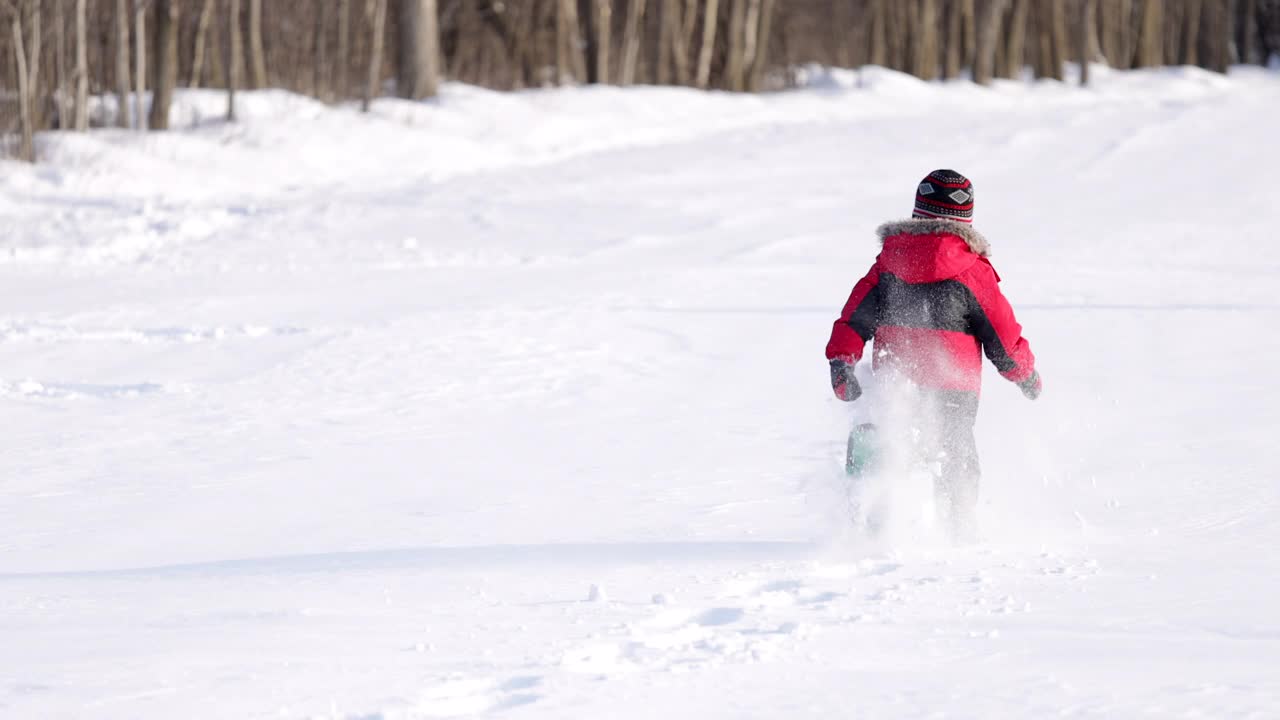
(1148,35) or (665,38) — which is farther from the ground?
(1148,35)

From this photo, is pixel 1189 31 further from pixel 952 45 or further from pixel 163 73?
pixel 163 73

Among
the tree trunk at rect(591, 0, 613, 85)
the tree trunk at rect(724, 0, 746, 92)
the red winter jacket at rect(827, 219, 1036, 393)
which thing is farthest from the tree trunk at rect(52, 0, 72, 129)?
the tree trunk at rect(724, 0, 746, 92)

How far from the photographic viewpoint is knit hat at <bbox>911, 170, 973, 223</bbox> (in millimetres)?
4340

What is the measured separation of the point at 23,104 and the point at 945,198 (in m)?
11.7

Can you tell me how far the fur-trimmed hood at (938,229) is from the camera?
431 centimetres

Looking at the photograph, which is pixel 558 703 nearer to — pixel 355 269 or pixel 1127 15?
pixel 355 269

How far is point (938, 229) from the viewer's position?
432 centimetres

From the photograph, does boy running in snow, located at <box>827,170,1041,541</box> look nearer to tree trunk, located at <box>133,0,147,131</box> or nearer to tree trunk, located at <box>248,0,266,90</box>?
tree trunk, located at <box>133,0,147,131</box>

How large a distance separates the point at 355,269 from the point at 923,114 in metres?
15.0

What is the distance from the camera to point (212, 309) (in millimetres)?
8828

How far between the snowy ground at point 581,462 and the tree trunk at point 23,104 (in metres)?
0.54

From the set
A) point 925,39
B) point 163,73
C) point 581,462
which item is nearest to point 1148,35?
point 925,39

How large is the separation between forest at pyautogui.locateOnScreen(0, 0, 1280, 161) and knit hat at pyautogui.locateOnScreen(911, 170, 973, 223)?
1164 centimetres

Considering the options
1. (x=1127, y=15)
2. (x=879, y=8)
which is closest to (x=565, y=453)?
(x=879, y=8)
